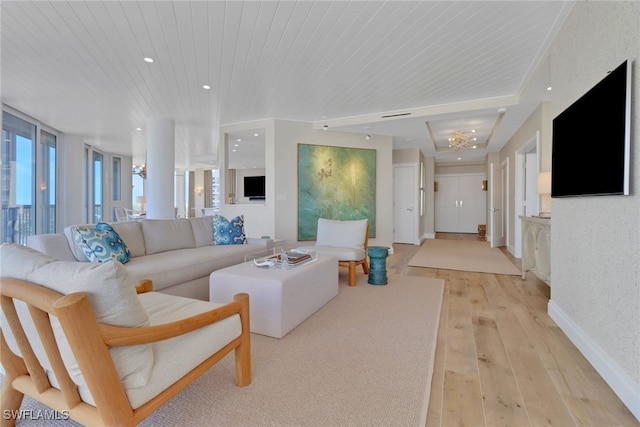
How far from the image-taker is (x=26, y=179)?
5254mm

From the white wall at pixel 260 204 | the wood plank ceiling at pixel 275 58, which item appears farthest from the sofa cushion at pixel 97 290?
the white wall at pixel 260 204

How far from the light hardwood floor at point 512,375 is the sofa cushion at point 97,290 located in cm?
135

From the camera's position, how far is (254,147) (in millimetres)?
8016

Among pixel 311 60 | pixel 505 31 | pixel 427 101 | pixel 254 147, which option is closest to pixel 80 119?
pixel 254 147

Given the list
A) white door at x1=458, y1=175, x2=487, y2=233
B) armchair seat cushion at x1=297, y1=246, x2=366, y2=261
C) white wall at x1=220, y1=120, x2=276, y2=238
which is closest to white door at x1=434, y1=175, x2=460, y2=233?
white door at x1=458, y1=175, x2=487, y2=233

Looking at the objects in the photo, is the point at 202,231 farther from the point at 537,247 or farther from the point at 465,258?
the point at 465,258

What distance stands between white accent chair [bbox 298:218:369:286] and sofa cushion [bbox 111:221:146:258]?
1.75 metres

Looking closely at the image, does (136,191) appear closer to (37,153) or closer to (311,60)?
→ (37,153)

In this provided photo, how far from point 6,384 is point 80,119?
5806 millimetres

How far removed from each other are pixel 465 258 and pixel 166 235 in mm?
4989

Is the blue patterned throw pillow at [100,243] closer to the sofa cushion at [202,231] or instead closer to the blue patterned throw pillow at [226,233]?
the sofa cushion at [202,231]

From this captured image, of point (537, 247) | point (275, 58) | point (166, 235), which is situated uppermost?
point (275, 58)

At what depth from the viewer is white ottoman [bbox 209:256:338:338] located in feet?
7.23

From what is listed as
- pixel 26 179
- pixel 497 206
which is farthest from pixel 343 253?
pixel 26 179
